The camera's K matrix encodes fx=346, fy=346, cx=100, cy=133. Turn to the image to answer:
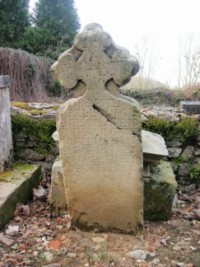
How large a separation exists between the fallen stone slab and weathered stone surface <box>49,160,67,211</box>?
391 mm

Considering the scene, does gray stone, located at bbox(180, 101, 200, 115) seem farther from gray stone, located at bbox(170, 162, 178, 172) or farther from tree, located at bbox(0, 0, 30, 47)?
tree, located at bbox(0, 0, 30, 47)

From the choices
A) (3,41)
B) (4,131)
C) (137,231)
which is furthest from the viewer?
(3,41)

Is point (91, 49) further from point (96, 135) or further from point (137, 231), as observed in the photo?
point (137, 231)

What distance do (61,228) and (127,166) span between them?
0.91 metres

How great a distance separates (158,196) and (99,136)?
36.7 inches

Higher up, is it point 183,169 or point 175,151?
point 175,151

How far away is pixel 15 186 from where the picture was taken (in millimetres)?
3705

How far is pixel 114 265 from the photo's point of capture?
266cm

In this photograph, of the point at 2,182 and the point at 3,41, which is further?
the point at 3,41

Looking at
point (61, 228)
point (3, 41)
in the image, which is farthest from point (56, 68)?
point (3, 41)

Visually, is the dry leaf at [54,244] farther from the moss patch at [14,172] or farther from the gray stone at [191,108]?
the gray stone at [191,108]

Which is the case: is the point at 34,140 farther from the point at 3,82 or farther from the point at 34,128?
the point at 3,82

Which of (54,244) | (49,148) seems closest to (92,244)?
→ (54,244)

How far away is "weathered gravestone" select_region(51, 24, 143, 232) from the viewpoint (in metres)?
2.90
